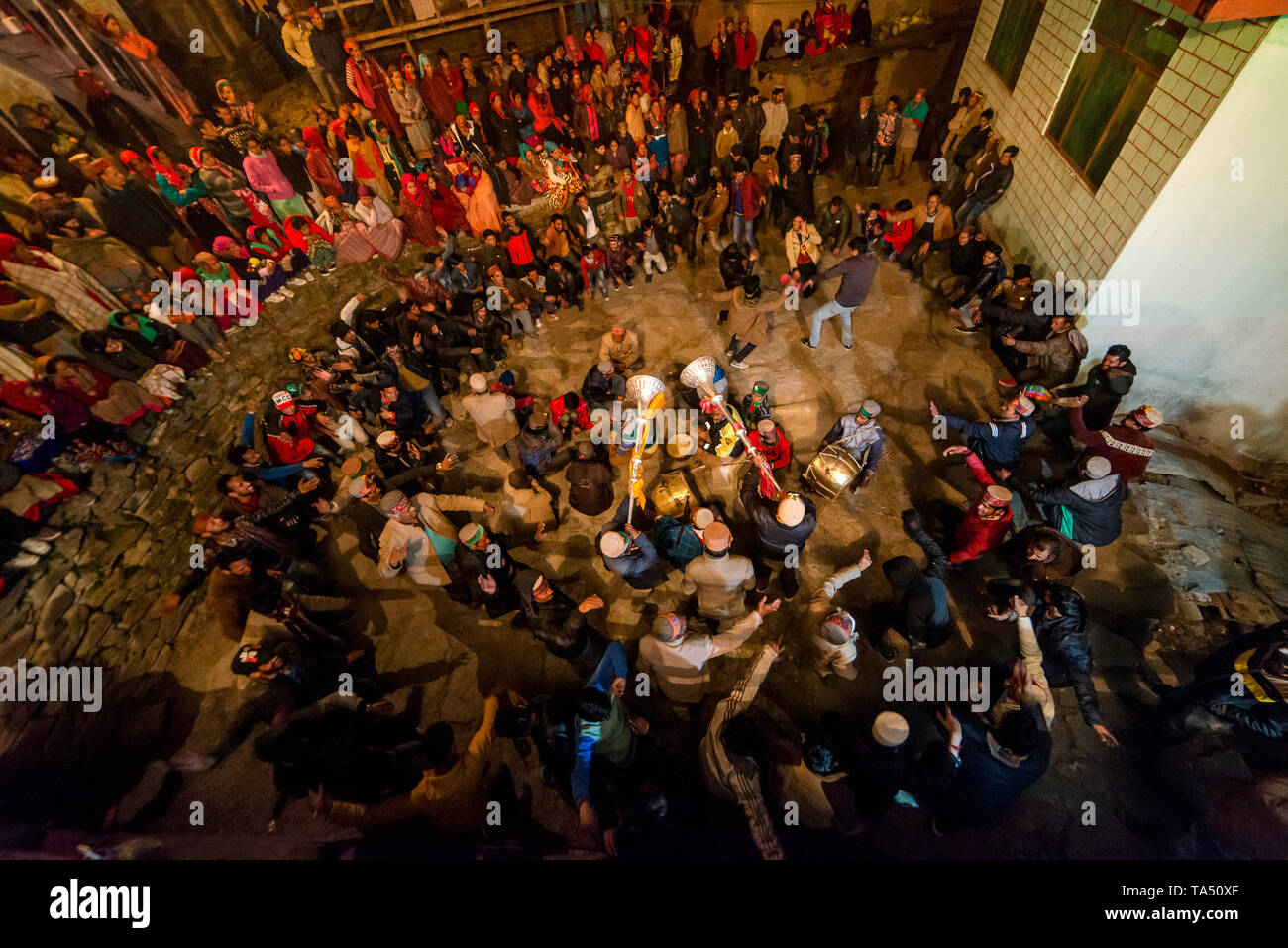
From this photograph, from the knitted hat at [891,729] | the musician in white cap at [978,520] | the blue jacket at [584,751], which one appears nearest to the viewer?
the knitted hat at [891,729]

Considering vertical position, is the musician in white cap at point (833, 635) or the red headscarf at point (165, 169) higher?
the red headscarf at point (165, 169)

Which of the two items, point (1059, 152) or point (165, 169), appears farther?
point (1059, 152)

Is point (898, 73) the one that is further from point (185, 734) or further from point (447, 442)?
point (185, 734)

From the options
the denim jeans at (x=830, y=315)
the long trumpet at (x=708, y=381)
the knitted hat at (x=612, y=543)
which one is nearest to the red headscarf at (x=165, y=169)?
the long trumpet at (x=708, y=381)

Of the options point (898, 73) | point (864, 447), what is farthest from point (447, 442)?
point (898, 73)

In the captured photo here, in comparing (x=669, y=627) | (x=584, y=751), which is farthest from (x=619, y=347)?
(x=584, y=751)

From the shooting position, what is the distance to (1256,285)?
214 inches

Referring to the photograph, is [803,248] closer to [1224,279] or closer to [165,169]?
[1224,279]

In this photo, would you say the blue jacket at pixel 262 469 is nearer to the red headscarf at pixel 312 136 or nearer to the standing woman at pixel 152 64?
the standing woman at pixel 152 64

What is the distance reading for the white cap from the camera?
450 centimetres

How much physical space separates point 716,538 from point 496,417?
3.88 meters

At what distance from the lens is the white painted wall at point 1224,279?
4746 mm

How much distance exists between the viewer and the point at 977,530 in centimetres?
490

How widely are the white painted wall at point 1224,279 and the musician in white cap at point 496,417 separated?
8.50 meters
